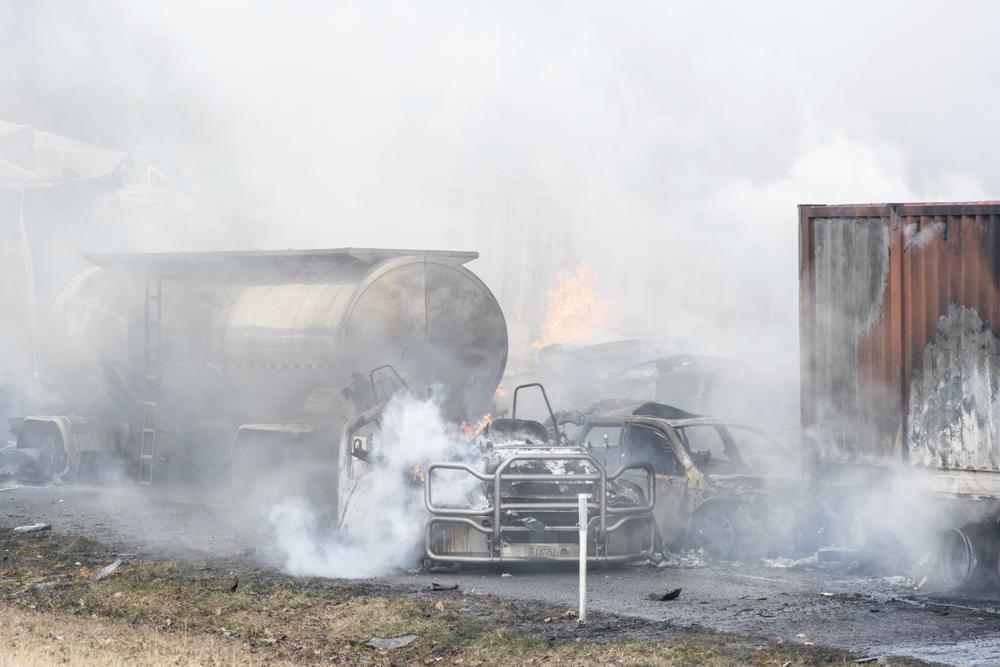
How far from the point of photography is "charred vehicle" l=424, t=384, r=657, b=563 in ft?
33.1

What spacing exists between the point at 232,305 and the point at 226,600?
7869 mm

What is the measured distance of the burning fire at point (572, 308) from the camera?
27969 millimetres

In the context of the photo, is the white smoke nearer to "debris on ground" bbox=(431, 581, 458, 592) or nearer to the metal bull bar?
the metal bull bar

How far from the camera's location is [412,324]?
14.5 m

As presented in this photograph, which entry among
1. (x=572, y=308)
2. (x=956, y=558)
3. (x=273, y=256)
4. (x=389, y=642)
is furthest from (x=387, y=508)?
(x=572, y=308)

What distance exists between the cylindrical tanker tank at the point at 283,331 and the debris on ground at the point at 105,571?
13.3 feet

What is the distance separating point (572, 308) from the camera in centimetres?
2888

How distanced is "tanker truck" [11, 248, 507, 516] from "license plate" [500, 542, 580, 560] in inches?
101

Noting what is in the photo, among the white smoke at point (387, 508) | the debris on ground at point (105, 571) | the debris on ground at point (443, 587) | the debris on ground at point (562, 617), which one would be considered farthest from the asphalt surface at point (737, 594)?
the debris on ground at point (105, 571)

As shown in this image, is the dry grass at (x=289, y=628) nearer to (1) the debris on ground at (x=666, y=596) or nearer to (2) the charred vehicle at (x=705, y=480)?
(1) the debris on ground at (x=666, y=596)

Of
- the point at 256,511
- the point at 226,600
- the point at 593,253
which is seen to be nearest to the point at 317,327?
the point at 256,511

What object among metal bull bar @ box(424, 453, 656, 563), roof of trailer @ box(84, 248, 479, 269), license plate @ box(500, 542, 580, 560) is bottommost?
license plate @ box(500, 542, 580, 560)

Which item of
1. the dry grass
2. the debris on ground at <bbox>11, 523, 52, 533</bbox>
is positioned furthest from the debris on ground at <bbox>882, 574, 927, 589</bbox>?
the debris on ground at <bbox>11, 523, 52, 533</bbox>

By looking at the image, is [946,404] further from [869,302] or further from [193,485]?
[193,485]
